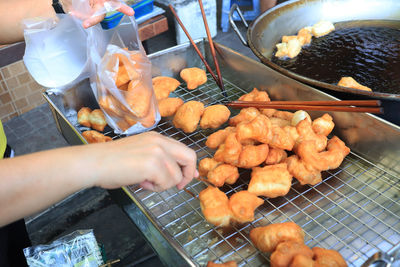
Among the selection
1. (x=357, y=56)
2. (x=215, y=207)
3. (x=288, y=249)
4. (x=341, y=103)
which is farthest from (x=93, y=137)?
(x=357, y=56)

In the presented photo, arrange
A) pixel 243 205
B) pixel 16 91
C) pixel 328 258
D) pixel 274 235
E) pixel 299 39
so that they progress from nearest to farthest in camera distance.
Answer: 1. pixel 328 258
2. pixel 274 235
3. pixel 243 205
4. pixel 299 39
5. pixel 16 91

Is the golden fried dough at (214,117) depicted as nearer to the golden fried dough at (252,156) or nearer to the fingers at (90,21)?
the golden fried dough at (252,156)

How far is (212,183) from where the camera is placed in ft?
5.45

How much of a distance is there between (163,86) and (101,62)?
0.53 meters

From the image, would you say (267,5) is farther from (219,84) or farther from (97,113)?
(97,113)

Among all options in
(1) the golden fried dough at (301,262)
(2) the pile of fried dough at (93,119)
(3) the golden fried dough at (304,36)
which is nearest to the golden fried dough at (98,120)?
(2) the pile of fried dough at (93,119)

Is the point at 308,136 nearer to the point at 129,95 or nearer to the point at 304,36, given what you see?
the point at 129,95

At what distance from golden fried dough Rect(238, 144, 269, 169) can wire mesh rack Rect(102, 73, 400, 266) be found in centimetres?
9

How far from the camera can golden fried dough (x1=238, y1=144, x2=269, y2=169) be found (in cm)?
170

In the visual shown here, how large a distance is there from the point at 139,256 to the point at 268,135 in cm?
167

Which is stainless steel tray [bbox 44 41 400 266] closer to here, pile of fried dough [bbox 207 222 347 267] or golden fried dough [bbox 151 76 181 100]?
pile of fried dough [bbox 207 222 347 267]

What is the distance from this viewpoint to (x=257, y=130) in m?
1.71

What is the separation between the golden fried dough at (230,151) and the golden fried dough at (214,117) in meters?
0.31

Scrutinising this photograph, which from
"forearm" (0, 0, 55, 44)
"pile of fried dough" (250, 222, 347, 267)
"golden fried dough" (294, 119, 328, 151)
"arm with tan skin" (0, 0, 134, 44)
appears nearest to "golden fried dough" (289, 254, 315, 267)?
"pile of fried dough" (250, 222, 347, 267)
